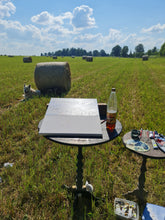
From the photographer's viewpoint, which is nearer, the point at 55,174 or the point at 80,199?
the point at 80,199

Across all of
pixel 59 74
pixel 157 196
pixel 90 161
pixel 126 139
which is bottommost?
pixel 157 196

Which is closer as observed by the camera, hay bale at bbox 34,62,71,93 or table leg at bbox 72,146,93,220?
table leg at bbox 72,146,93,220

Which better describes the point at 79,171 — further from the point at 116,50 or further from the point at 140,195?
the point at 116,50

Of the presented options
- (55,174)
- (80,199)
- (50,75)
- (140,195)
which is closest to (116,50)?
(50,75)

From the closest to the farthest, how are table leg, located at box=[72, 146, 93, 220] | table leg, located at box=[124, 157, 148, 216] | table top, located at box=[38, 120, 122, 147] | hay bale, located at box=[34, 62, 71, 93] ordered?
1. table top, located at box=[38, 120, 122, 147]
2. table leg, located at box=[72, 146, 93, 220]
3. table leg, located at box=[124, 157, 148, 216]
4. hay bale, located at box=[34, 62, 71, 93]

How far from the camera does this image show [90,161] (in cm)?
342

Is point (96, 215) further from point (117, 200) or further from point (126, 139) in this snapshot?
point (126, 139)

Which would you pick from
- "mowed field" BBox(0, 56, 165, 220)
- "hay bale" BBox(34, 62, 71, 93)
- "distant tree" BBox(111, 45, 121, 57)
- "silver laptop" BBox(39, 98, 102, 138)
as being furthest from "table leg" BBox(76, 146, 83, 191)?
"distant tree" BBox(111, 45, 121, 57)

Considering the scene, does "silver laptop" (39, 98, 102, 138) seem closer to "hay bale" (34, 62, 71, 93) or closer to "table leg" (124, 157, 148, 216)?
"table leg" (124, 157, 148, 216)

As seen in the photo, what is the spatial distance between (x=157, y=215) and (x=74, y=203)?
4.08ft

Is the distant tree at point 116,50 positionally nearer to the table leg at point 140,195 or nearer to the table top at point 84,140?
the table leg at point 140,195

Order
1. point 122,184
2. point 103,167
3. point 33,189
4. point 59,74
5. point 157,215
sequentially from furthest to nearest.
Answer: point 59,74 < point 103,167 < point 122,184 < point 33,189 < point 157,215

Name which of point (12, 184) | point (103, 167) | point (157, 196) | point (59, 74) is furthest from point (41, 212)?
point (59, 74)

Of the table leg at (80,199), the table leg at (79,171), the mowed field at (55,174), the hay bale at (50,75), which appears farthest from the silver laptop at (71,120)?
the hay bale at (50,75)
